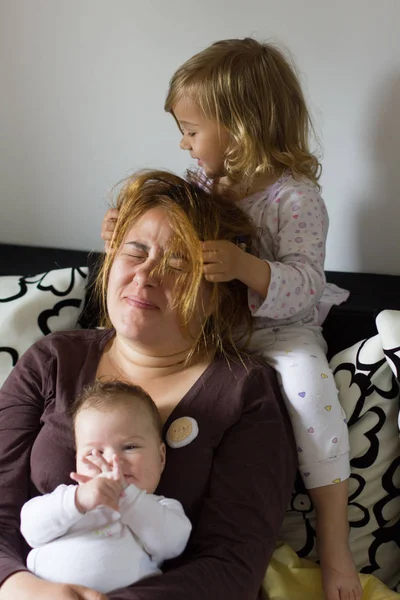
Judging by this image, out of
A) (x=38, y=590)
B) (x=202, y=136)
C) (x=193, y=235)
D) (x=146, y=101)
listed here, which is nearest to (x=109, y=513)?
(x=38, y=590)

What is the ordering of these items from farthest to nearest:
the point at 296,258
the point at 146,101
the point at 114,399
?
the point at 146,101 < the point at 296,258 < the point at 114,399

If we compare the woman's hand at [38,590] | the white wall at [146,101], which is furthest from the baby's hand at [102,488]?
the white wall at [146,101]

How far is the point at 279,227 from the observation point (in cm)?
142

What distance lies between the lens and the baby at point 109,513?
39.1 inches

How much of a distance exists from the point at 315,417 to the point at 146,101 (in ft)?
3.15

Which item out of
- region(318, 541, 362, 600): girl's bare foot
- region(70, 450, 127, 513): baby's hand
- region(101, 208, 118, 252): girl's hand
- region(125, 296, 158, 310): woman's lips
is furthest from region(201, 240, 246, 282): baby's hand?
region(318, 541, 362, 600): girl's bare foot

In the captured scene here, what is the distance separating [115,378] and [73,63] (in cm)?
92

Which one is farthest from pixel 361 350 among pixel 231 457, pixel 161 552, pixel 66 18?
pixel 66 18

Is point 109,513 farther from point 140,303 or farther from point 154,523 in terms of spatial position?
point 140,303

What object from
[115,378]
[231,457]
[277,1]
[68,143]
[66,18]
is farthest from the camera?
[68,143]

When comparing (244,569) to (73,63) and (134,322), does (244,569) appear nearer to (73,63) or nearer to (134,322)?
(134,322)

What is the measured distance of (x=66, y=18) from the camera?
1.72 m

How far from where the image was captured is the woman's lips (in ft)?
4.03

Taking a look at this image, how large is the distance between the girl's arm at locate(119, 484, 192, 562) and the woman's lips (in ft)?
1.10
